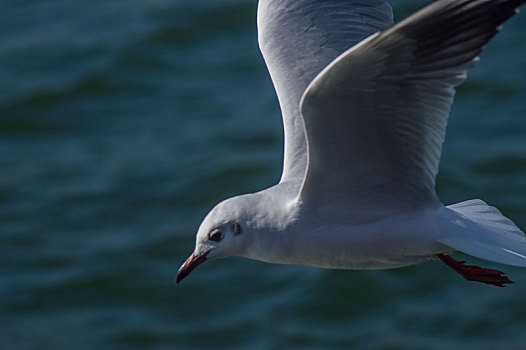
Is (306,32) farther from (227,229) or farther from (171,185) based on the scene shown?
(171,185)

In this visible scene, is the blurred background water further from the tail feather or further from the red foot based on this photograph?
the tail feather

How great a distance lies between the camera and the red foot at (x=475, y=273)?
15.8 feet

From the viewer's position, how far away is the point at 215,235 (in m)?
4.63

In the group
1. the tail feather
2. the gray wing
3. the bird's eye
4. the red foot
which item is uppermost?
the gray wing

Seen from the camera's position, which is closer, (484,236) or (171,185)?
(484,236)

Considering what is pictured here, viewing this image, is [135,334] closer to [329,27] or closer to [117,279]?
[117,279]

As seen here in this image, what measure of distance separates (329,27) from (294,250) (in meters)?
1.71

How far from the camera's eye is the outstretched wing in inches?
151

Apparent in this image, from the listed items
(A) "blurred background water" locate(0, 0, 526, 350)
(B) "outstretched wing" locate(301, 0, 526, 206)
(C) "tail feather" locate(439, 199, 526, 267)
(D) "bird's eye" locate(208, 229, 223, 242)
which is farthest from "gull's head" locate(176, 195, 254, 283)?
(A) "blurred background water" locate(0, 0, 526, 350)

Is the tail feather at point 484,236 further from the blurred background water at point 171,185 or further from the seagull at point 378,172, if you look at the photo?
the blurred background water at point 171,185

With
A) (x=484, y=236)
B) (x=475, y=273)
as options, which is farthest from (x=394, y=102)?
(x=475, y=273)

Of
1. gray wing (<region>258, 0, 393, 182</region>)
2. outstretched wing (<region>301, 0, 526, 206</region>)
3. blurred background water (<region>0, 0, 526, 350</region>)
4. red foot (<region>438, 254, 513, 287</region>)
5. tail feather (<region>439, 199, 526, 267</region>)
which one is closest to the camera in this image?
outstretched wing (<region>301, 0, 526, 206</region>)

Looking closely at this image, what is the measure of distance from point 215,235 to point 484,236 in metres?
1.25

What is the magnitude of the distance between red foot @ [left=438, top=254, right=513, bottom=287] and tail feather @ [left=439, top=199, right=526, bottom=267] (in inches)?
9.4
